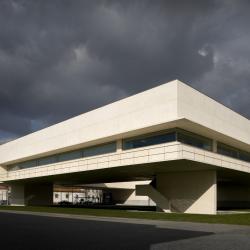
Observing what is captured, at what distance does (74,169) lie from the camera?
116 feet

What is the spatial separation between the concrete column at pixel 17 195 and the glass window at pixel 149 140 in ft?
92.4

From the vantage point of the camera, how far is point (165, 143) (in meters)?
→ 26.7

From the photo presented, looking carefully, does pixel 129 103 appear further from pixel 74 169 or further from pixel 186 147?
pixel 74 169

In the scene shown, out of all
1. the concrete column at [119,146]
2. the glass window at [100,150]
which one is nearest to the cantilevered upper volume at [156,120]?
the concrete column at [119,146]

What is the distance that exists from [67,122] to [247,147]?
18.0m

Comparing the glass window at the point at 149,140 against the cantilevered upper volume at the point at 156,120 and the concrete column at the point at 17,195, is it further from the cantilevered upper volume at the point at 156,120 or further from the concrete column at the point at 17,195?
the concrete column at the point at 17,195

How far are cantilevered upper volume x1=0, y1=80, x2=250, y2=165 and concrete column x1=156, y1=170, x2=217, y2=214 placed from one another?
3721 mm

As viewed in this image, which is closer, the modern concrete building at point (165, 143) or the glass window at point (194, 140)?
the modern concrete building at point (165, 143)

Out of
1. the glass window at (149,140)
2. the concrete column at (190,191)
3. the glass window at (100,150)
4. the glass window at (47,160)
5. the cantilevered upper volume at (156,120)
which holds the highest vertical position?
the cantilevered upper volume at (156,120)

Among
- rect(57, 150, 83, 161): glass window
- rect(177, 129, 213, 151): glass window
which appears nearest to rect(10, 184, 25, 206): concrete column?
rect(57, 150, 83, 161): glass window

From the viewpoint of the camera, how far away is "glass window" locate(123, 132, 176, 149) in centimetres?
2744

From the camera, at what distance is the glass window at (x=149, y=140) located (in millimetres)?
27438

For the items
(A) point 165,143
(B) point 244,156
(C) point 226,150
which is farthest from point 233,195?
(A) point 165,143

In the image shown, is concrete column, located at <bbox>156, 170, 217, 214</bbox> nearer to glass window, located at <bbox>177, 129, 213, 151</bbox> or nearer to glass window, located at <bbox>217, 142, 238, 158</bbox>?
glass window, located at <bbox>177, 129, 213, 151</bbox>
